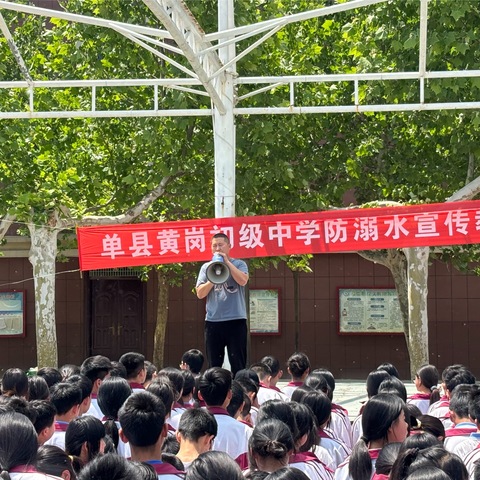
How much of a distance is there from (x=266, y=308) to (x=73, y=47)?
7916mm

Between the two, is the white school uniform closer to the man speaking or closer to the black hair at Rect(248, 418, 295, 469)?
the black hair at Rect(248, 418, 295, 469)

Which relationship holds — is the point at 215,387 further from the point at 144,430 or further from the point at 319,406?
the point at 144,430

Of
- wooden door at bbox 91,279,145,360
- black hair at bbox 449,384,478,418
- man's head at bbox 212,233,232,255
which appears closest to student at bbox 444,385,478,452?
black hair at bbox 449,384,478,418

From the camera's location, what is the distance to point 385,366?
892 centimetres

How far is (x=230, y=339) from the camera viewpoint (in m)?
9.27

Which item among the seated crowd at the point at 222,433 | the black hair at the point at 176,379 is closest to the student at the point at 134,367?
the seated crowd at the point at 222,433

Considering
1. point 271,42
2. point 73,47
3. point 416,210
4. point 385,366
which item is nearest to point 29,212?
point 73,47

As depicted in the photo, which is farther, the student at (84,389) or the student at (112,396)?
the student at (84,389)

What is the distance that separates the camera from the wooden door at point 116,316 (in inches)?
877

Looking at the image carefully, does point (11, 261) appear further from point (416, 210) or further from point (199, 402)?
point (199, 402)

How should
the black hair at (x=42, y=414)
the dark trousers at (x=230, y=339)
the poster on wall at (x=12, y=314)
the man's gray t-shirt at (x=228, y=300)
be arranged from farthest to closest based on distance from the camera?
1. the poster on wall at (x=12, y=314)
2. the dark trousers at (x=230, y=339)
3. the man's gray t-shirt at (x=228, y=300)
4. the black hair at (x=42, y=414)

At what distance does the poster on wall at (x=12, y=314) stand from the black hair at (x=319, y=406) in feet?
52.2

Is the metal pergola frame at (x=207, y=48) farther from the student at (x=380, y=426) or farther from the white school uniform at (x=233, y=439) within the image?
the student at (x=380, y=426)

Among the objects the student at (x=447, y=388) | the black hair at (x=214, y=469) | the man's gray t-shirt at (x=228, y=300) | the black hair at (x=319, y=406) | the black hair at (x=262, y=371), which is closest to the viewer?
the black hair at (x=214, y=469)
